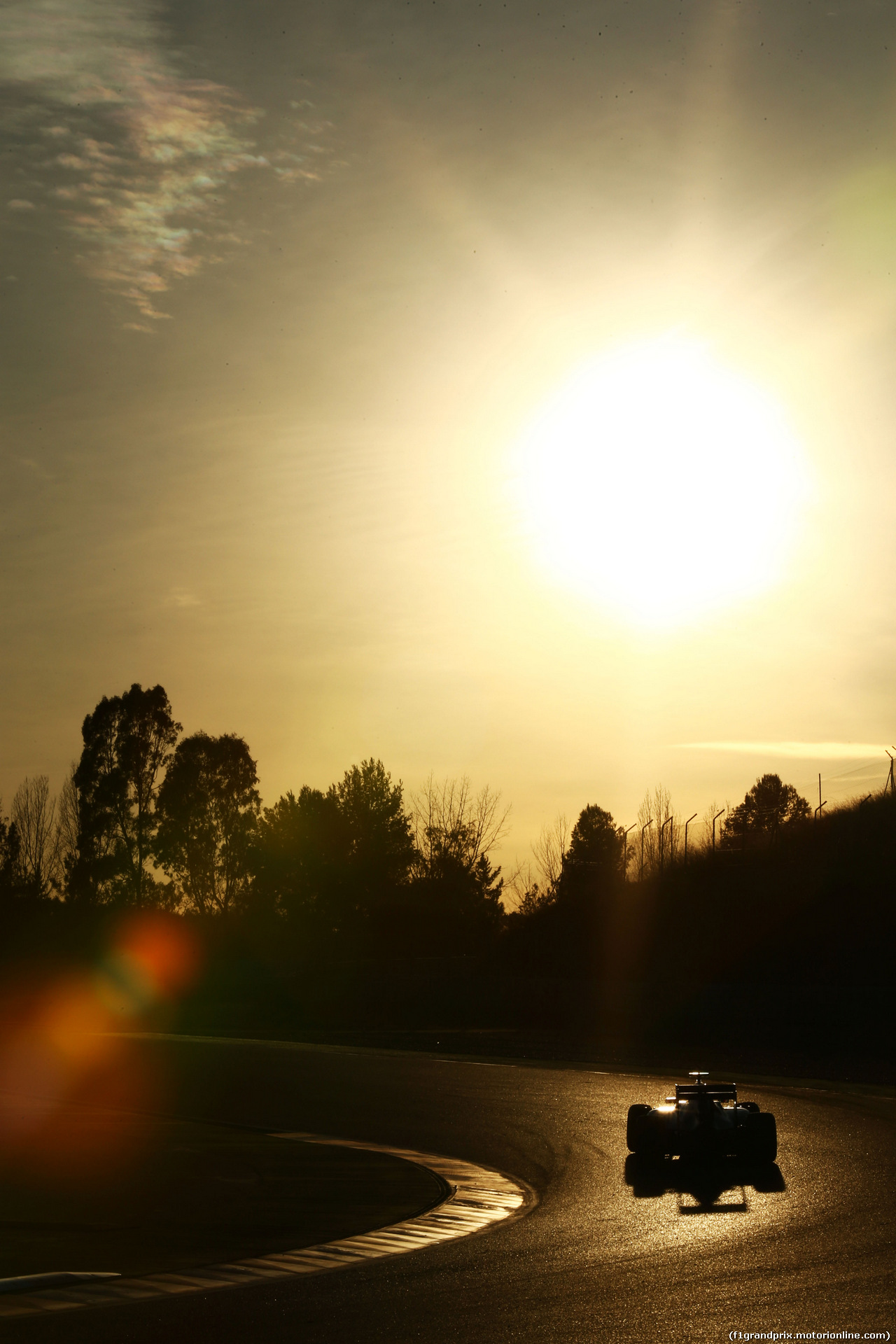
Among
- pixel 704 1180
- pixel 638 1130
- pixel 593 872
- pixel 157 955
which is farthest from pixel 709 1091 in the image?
pixel 157 955

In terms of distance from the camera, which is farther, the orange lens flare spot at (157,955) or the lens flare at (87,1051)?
the orange lens flare spot at (157,955)

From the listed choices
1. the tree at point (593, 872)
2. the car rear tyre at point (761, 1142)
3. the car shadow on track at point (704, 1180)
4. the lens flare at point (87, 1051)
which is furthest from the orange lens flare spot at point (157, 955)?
the car rear tyre at point (761, 1142)

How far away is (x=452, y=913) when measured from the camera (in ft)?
251

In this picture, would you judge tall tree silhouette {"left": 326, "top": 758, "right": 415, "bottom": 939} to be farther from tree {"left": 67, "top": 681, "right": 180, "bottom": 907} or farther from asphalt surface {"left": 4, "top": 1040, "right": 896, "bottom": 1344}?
asphalt surface {"left": 4, "top": 1040, "right": 896, "bottom": 1344}

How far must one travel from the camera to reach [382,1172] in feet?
44.0

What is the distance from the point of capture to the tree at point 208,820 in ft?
253

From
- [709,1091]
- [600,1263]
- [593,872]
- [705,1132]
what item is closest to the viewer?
[600,1263]

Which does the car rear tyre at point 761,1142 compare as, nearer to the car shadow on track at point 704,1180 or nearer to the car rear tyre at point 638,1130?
the car shadow on track at point 704,1180

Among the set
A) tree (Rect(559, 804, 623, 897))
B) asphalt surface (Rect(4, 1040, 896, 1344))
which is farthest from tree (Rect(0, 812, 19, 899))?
asphalt surface (Rect(4, 1040, 896, 1344))

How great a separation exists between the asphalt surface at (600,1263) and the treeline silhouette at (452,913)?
1894 cm

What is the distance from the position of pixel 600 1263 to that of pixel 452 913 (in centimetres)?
6887

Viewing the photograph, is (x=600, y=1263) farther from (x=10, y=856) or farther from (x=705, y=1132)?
(x=10, y=856)

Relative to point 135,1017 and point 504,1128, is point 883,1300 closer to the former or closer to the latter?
point 504,1128

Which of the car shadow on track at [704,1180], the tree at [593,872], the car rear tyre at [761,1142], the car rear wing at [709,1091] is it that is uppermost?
the tree at [593,872]
